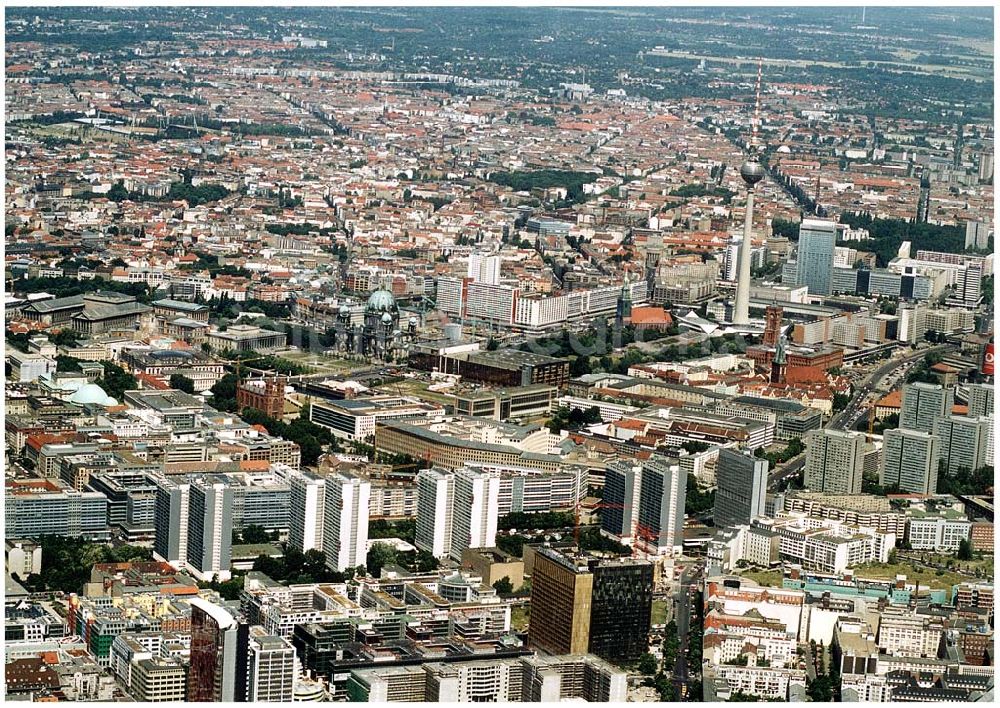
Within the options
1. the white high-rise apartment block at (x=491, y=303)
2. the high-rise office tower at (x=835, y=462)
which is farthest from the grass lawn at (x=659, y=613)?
the white high-rise apartment block at (x=491, y=303)

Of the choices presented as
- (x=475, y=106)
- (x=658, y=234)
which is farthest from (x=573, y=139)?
(x=658, y=234)

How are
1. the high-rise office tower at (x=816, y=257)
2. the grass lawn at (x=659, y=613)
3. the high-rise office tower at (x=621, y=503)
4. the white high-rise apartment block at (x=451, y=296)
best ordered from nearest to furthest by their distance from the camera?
the grass lawn at (x=659, y=613) < the high-rise office tower at (x=621, y=503) < the white high-rise apartment block at (x=451, y=296) < the high-rise office tower at (x=816, y=257)

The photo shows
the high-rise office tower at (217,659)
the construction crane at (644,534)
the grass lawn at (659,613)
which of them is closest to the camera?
the high-rise office tower at (217,659)

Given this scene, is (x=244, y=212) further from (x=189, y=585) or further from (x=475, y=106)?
(x=189, y=585)

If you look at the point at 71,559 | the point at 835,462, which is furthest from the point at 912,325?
the point at 71,559

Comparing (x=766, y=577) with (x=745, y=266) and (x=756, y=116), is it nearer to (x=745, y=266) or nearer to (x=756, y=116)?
(x=745, y=266)

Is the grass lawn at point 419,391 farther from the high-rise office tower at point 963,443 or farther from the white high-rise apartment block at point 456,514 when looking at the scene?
the white high-rise apartment block at point 456,514

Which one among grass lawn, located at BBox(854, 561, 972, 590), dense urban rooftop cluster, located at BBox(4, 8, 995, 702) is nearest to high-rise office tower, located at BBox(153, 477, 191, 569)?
dense urban rooftop cluster, located at BBox(4, 8, 995, 702)
